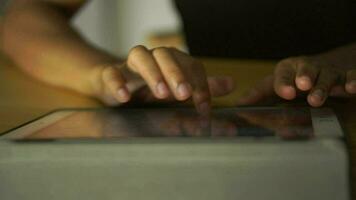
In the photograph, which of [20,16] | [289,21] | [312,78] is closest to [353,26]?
[289,21]

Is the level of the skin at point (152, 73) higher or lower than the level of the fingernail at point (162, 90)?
lower

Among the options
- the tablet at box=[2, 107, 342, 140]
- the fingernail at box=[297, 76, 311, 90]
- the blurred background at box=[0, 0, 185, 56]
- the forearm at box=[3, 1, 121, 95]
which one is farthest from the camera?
the blurred background at box=[0, 0, 185, 56]

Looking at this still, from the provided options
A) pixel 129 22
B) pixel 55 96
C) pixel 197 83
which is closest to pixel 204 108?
pixel 197 83

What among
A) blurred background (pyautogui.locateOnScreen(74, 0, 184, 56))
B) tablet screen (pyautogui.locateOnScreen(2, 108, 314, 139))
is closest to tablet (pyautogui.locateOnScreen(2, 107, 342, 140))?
tablet screen (pyautogui.locateOnScreen(2, 108, 314, 139))

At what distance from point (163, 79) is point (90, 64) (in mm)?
234

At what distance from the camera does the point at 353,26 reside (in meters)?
0.81

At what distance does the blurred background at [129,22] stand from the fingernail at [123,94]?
1645mm

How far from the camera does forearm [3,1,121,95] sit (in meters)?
0.68

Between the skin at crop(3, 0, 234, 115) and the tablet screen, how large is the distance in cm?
2

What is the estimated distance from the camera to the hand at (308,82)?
0.44 metres

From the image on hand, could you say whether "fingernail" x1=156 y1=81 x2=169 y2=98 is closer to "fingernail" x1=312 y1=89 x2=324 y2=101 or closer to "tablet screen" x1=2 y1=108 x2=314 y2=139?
"tablet screen" x1=2 y1=108 x2=314 y2=139

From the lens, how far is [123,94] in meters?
0.48

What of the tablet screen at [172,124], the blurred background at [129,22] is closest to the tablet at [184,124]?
the tablet screen at [172,124]

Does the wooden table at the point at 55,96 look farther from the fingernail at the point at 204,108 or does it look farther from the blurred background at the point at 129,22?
the blurred background at the point at 129,22
